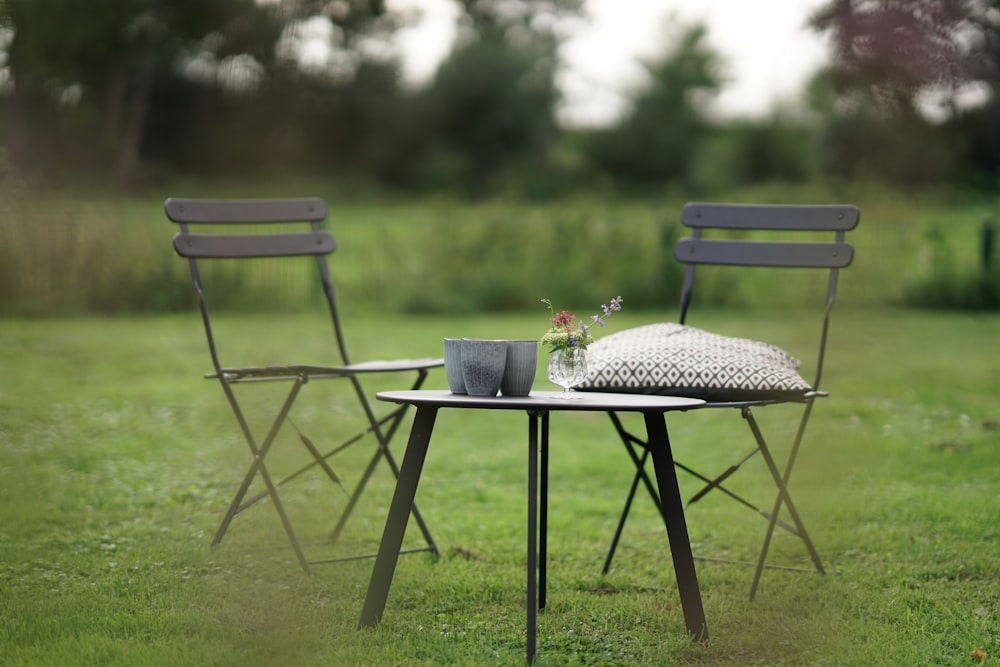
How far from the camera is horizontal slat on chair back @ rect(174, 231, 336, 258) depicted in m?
3.31

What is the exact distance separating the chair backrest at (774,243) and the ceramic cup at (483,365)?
34.4 inches

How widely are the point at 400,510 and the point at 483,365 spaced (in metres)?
0.39

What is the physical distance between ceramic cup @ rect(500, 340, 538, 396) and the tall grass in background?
7821mm

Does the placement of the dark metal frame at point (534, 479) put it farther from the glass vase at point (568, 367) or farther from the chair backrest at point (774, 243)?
the chair backrest at point (774, 243)

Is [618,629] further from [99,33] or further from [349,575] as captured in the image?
[99,33]

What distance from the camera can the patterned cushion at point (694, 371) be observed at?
277 cm

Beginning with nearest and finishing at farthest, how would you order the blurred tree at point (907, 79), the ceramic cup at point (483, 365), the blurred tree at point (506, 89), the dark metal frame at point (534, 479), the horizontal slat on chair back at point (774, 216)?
the blurred tree at point (907, 79), the dark metal frame at point (534, 479), the ceramic cup at point (483, 365), the horizontal slat on chair back at point (774, 216), the blurred tree at point (506, 89)

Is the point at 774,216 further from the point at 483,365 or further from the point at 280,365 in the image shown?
the point at 280,365

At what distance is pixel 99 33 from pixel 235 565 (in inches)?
58.5

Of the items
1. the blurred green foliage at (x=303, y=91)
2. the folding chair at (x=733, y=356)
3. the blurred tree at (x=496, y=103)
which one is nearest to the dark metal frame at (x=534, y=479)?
the folding chair at (x=733, y=356)

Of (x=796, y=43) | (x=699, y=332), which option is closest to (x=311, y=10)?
(x=796, y=43)

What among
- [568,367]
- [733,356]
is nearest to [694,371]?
[733,356]

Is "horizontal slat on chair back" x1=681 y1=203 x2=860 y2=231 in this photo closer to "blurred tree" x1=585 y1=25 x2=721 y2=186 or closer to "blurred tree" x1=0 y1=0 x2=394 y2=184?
"blurred tree" x1=0 y1=0 x2=394 y2=184

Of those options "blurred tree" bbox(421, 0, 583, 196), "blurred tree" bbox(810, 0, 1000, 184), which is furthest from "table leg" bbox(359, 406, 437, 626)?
"blurred tree" bbox(421, 0, 583, 196)
